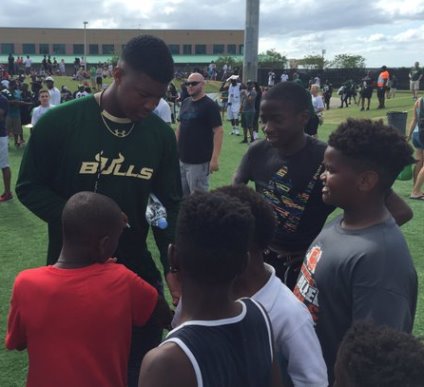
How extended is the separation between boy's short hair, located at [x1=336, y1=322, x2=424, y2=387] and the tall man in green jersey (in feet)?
3.63

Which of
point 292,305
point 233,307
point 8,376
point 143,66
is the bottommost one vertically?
point 8,376

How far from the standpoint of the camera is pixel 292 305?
80.0 inches

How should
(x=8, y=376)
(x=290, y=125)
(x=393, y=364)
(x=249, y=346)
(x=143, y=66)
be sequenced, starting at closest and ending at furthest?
(x=393, y=364) < (x=249, y=346) < (x=143, y=66) < (x=290, y=125) < (x=8, y=376)

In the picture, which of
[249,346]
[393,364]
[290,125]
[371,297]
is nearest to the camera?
[393,364]

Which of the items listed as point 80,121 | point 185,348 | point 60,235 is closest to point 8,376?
point 60,235

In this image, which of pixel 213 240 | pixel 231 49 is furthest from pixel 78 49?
pixel 213 240

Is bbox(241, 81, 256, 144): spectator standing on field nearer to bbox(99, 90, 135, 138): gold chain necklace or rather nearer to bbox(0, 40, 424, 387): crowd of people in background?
bbox(0, 40, 424, 387): crowd of people in background

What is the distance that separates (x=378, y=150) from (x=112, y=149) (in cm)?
128

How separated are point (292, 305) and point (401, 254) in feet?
1.49

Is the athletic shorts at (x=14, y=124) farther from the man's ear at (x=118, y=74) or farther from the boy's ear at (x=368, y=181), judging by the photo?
the boy's ear at (x=368, y=181)

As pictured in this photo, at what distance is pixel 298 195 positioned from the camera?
323 centimetres

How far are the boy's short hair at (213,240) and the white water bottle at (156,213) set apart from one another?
122cm

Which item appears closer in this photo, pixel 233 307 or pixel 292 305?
pixel 233 307

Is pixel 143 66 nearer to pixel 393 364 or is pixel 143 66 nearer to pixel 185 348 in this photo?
pixel 185 348
